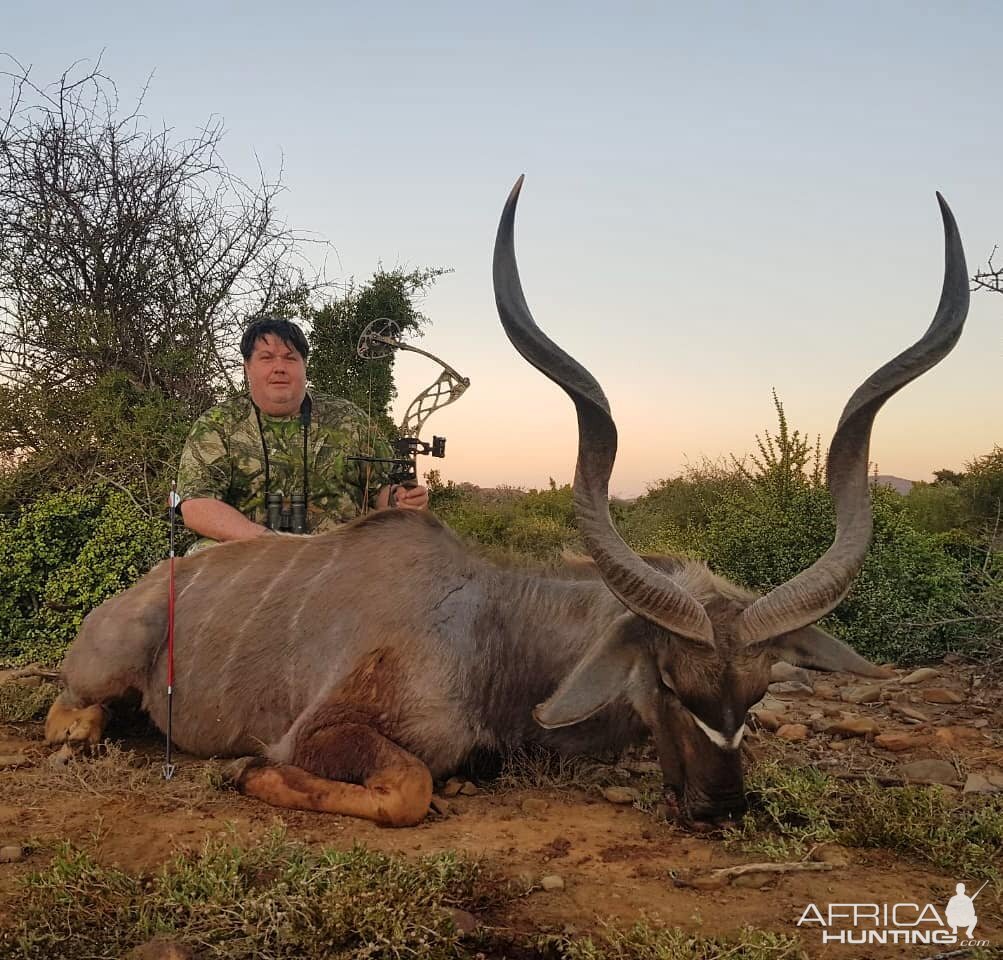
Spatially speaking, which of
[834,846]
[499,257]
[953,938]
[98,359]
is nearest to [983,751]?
[834,846]

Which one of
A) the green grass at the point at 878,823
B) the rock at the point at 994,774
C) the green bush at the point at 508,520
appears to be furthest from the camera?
the green bush at the point at 508,520

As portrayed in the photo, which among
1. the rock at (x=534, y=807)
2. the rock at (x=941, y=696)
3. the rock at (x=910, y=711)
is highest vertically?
the rock at (x=941, y=696)

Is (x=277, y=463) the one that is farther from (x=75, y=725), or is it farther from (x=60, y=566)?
(x=60, y=566)

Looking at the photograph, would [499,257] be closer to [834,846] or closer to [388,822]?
[388,822]

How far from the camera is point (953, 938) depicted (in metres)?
2.25

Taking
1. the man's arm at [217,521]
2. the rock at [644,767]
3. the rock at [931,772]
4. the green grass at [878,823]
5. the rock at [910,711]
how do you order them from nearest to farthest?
the green grass at [878,823], the rock at [931,772], the rock at [644,767], the rock at [910,711], the man's arm at [217,521]

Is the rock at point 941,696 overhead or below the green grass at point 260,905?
overhead

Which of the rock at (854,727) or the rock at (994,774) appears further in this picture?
the rock at (854,727)

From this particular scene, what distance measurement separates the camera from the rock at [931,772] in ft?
11.8

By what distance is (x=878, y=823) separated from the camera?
2.92 m

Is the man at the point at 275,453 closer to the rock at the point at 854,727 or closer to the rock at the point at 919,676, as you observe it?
the rock at the point at 854,727

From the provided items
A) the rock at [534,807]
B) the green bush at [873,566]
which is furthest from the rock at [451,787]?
the green bush at [873,566]

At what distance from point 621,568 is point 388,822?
1.14 meters

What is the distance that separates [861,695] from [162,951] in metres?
4.16
